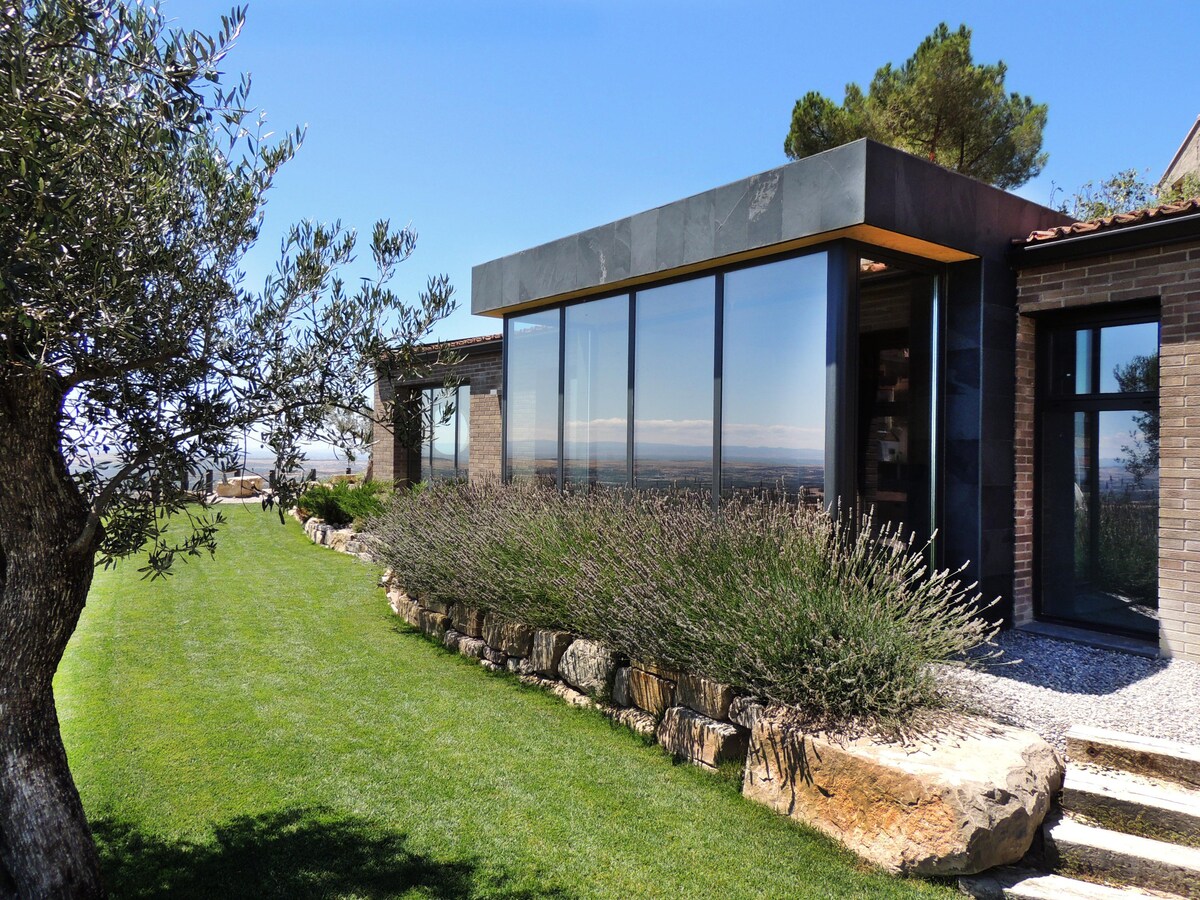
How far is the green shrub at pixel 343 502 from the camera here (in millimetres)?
13734

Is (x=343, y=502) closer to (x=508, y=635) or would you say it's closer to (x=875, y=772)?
(x=508, y=635)

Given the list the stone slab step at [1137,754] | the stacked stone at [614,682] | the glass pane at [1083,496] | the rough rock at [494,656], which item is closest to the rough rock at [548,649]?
the stacked stone at [614,682]

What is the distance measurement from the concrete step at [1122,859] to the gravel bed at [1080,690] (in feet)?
2.20

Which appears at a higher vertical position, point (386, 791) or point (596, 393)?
point (596, 393)

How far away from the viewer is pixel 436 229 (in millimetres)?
3592

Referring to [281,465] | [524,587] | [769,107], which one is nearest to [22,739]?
[281,465]

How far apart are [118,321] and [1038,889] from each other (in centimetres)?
420

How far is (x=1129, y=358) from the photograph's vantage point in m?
6.42

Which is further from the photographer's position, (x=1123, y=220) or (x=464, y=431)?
(x=464, y=431)

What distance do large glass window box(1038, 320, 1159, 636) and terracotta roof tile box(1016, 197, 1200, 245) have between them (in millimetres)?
861

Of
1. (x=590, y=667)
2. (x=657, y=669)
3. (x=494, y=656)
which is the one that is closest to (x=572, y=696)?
(x=590, y=667)

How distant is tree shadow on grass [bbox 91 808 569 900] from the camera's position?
3.30 m

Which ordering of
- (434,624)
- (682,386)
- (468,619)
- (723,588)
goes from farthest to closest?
(434,624)
(682,386)
(468,619)
(723,588)

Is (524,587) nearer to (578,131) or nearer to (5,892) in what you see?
(5,892)
